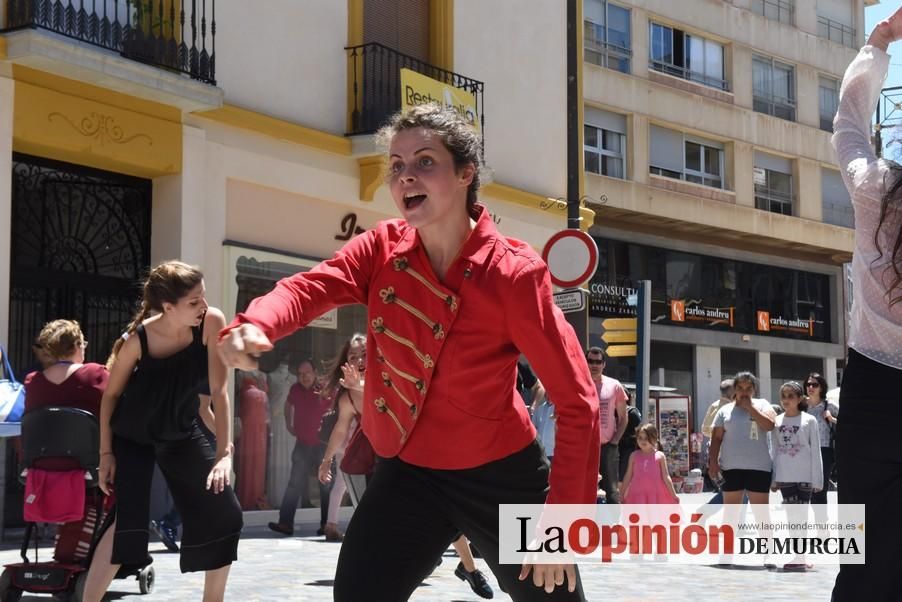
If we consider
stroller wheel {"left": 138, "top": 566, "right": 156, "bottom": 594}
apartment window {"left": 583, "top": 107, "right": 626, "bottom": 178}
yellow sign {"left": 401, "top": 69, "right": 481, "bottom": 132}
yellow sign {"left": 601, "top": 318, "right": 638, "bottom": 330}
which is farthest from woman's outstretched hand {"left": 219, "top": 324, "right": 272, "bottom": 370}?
apartment window {"left": 583, "top": 107, "right": 626, "bottom": 178}

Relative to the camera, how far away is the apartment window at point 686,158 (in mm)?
32812

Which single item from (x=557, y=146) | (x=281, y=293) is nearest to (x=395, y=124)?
(x=281, y=293)

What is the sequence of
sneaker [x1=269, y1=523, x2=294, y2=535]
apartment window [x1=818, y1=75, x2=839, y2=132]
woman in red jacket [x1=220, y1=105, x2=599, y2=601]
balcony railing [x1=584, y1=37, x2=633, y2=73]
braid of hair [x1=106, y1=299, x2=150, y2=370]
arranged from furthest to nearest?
apartment window [x1=818, y1=75, x2=839, y2=132]
balcony railing [x1=584, y1=37, x2=633, y2=73]
sneaker [x1=269, y1=523, x2=294, y2=535]
braid of hair [x1=106, y1=299, x2=150, y2=370]
woman in red jacket [x1=220, y1=105, x2=599, y2=601]

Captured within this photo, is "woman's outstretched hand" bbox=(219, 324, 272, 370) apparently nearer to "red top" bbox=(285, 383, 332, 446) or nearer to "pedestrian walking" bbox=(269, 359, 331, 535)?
"pedestrian walking" bbox=(269, 359, 331, 535)

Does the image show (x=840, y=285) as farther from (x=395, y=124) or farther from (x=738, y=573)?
(x=395, y=124)

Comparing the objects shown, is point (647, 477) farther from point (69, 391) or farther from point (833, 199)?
point (833, 199)

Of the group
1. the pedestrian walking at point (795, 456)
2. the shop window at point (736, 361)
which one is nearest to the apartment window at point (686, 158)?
the shop window at point (736, 361)

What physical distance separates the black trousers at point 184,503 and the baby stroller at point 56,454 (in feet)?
→ 3.62

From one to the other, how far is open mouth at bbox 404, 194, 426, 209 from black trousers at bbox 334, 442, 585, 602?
757 mm

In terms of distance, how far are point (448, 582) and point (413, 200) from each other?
256 inches

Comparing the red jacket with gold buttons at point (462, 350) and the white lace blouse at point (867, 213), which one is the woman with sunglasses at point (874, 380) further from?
the red jacket with gold buttons at point (462, 350)

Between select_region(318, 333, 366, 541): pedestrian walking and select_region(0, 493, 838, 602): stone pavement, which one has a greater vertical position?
select_region(318, 333, 366, 541): pedestrian walking

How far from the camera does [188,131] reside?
15.0 metres

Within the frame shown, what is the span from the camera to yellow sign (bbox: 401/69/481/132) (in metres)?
17.6
